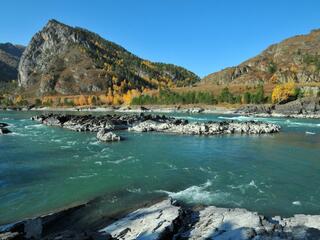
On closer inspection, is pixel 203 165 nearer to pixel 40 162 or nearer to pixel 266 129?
pixel 40 162

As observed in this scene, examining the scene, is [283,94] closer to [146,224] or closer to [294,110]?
[294,110]

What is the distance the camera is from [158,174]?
39812mm

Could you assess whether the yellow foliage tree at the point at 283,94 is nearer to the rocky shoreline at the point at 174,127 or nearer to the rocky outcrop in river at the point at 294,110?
the rocky outcrop in river at the point at 294,110

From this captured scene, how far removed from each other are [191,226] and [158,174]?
17.7 m

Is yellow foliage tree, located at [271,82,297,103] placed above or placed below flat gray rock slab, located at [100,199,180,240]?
above

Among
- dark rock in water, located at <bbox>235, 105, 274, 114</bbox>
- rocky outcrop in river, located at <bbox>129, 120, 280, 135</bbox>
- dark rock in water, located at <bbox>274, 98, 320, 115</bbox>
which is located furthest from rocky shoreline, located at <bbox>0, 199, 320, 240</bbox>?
dark rock in water, located at <bbox>235, 105, 274, 114</bbox>

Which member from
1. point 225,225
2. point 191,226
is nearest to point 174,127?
point 191,226

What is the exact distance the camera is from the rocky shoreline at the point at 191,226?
20.0 m

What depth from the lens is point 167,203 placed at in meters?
27.0

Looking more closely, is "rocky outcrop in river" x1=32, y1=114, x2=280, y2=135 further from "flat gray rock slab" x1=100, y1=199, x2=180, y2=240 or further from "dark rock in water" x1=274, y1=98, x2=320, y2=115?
"dark rock in water" x1=274, y1=98, x2=320, y2=115

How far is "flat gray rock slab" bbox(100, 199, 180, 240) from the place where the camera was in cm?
2059

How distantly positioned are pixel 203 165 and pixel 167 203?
62.1ft

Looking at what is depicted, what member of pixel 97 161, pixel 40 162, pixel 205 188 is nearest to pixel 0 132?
pixel 40 162

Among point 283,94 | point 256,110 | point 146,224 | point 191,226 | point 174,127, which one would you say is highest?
point 283,94
